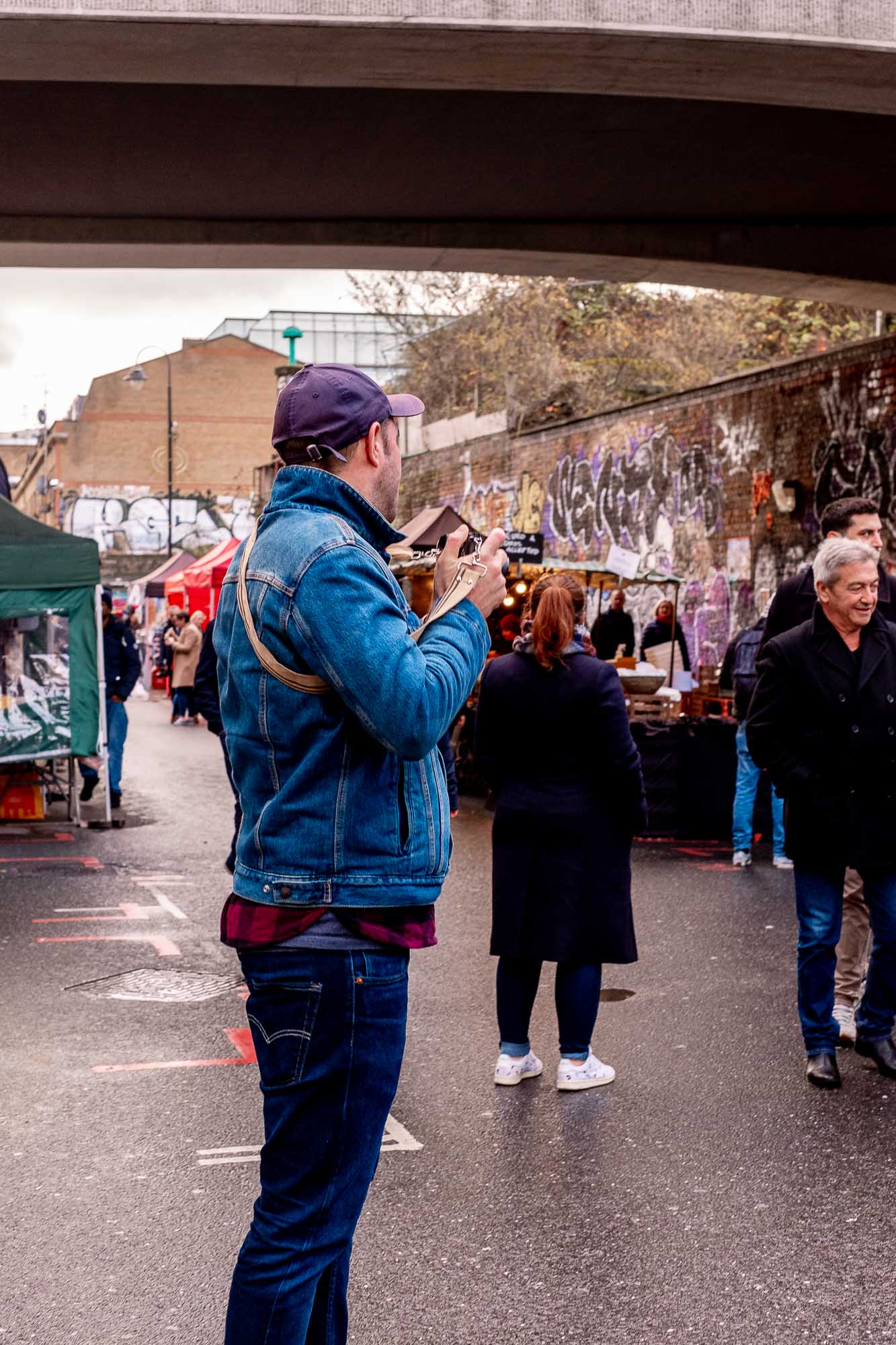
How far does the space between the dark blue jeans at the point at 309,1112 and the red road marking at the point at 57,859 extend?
9441 mm

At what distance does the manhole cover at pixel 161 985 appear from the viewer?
24.8ft

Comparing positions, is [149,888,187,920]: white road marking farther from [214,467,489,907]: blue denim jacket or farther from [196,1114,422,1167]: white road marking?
[214,467,489,907]: blue denim jacket

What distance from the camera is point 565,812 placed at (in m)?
6.04

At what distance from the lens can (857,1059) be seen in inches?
254

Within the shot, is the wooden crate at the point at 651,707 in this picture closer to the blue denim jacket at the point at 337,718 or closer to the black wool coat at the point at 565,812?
the black wool coat at the point at 565,812

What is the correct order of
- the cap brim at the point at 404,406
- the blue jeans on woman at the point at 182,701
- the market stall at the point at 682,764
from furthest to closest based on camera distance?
the blue jeans on woman at the point at 182,701 → the market stall at the point at 682,764 → the cap brim at the point at 404,406

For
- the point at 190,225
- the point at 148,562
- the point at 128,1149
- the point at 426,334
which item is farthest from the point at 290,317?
the point at 128,1149

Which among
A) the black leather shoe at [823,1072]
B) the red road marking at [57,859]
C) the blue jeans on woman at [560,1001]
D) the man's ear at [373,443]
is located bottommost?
the red road marking at [57,859]

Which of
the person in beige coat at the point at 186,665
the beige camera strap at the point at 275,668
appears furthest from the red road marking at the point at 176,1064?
the person in beige coat at the point at 186,665

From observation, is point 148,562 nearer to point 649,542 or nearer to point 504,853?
point 649,542

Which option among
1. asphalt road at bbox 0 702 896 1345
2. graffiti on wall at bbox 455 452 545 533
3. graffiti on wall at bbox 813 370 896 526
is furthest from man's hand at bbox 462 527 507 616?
graffiti on wall at bbox 455 452 545 533

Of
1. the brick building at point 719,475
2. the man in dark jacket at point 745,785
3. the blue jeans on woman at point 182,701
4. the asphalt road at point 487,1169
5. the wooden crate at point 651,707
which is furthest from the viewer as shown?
the blue jeans on woman at point 182,701

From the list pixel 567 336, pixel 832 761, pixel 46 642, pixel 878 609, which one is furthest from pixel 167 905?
pixel 567 336

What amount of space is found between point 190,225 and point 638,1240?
12.7m
